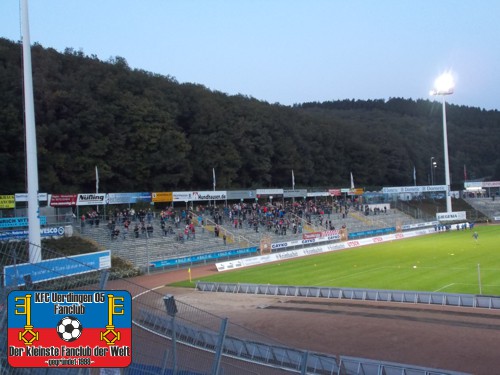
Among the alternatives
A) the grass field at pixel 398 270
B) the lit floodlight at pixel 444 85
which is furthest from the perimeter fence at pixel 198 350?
the lit floodlight at pixel 444 85

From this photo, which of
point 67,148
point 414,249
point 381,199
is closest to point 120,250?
point 67,148

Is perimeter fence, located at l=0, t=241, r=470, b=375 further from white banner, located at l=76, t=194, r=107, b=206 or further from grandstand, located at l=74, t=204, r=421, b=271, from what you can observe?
white banner, located at l=76, t=194, r=107, b=206

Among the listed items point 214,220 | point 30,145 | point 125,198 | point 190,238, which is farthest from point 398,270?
point 125,198

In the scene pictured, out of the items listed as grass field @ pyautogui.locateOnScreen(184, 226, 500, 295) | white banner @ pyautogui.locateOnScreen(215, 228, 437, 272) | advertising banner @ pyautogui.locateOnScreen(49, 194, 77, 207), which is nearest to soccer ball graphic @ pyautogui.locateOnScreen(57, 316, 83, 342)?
grass field @ pyautogui.locateOnScreen(184, 226, 500, 295)

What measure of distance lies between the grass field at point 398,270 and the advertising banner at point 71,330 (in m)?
23.2

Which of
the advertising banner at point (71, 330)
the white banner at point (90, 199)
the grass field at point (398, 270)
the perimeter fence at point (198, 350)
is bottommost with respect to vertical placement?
the grass field at point (398, 270)

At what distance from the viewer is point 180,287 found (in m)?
33.7

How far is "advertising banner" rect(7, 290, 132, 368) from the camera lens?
5.92 m

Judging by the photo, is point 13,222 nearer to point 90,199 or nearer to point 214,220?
point 90,199

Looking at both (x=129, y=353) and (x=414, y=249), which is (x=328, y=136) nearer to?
(x=414, y=249)

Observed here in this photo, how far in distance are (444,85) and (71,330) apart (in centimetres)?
7274

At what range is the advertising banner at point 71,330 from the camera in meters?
5.92

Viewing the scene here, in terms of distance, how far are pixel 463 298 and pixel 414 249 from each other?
24850 millimetres

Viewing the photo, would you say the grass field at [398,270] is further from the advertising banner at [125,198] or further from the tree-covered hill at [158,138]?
the tree-covered hill at [158,138]
